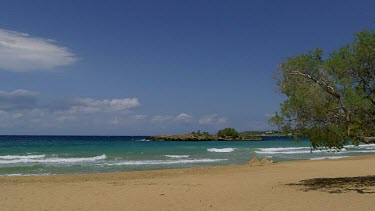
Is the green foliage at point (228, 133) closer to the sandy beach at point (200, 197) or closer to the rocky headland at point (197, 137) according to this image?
the rocky headland at point (197, 137)

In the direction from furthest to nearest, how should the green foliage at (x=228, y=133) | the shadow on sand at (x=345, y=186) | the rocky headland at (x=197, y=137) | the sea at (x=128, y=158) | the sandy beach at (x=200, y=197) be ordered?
the green foliage at (x=228, y=133) < the rocky headland at (x=197, y=137) < the sea at (x=128, y=158) < the shadow on sand at (x=345, y=186) < the sandy beach at (x=200, y=197)

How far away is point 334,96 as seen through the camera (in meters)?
14.3

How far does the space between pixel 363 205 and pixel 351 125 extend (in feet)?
11.1

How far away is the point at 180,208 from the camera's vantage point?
12.3 m

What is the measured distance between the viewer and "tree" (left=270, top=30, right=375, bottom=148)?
552 inches

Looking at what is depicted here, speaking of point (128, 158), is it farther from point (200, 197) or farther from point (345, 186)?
point (345, 186)

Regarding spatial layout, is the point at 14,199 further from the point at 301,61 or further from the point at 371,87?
the point at 371,87

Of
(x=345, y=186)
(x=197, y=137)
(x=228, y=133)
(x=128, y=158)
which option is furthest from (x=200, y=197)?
(x=228, y=133)

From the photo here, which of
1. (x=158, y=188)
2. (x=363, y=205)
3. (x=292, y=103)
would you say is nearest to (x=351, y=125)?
(x=292, y=103)

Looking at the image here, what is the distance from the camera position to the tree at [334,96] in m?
14.0

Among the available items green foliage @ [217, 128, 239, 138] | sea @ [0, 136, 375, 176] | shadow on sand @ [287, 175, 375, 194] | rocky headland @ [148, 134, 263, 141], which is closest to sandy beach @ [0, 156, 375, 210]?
shadow on sand @ [287, 175, 375, 194]

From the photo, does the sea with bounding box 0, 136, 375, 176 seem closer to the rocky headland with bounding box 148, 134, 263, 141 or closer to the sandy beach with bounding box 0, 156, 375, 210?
the sandy beach with bounding box 0, 156, 375, 210

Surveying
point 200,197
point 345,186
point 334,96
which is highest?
point 334,96

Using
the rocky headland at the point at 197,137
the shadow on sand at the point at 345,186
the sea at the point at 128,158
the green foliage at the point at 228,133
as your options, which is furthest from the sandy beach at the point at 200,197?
the green foliage at the point at 228,133
